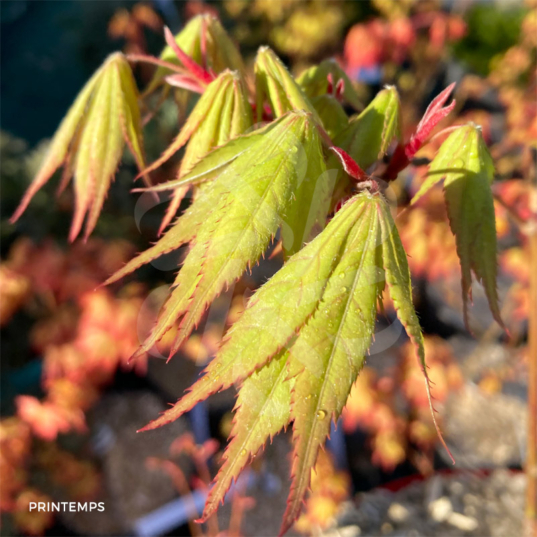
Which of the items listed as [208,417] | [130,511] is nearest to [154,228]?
[208,417]

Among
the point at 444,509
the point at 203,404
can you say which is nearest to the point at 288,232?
the point at 444,509

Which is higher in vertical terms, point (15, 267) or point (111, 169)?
point (111, 169)

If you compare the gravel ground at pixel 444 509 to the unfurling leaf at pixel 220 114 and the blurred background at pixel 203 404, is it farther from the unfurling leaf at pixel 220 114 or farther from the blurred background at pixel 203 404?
the unfurling leaf at pixel 220 114

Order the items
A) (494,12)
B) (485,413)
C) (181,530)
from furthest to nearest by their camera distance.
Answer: (494,12), (485,413), (181,530)

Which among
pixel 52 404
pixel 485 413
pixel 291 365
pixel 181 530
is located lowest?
pixel 485 413

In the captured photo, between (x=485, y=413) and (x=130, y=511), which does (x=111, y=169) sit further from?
(x=485, y=413)

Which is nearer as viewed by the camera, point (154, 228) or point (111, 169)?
point (111, 169)

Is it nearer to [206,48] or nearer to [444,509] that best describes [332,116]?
[206,48]

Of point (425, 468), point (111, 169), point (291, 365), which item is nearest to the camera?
point (291, 365)
